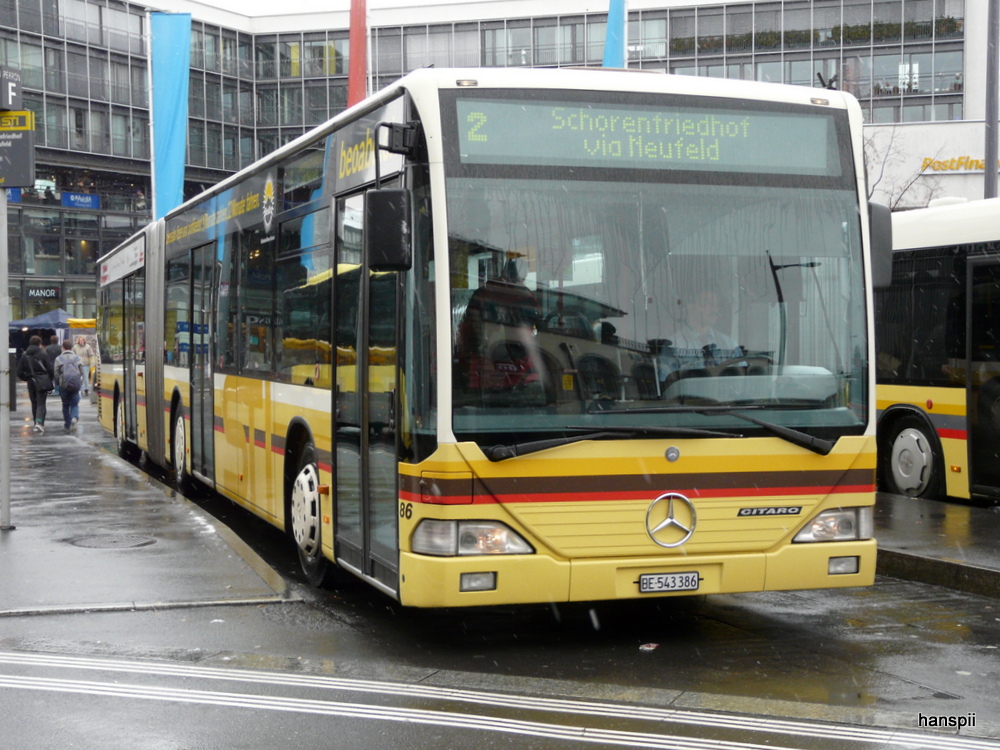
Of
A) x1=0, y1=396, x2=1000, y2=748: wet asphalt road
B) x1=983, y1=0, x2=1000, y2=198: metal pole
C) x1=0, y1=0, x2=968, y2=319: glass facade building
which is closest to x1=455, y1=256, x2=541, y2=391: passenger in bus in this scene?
x1=0, y1=396, x2=1000, y2=748: wet asphalt road

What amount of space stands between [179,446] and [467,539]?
28.7 feet

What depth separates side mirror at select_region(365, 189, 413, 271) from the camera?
6.61 meters

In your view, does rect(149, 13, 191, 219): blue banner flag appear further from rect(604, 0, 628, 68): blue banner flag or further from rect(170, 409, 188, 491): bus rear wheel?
rect(170, 409, 188, 491): bus rear wheel

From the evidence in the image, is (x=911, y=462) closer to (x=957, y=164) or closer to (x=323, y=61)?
(x=957, y=164)

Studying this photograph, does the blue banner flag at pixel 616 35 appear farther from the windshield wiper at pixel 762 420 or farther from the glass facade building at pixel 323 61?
the glass facade building at pixel 323 61

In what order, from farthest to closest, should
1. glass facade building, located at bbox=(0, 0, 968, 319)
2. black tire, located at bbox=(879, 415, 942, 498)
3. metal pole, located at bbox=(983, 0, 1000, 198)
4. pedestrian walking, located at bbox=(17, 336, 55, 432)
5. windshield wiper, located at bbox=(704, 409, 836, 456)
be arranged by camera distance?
glass facade building, located at bbox=(0, 0, 968, 319) → pedestrian walking, located at bbox=(17, 336, 55, 432) → metal pole, located at bbox=(983, 0, 1000, 198) → black tire, located at bbox=(879, 415, 942, 498) → windshield wiper, located at bbox=(704, 409, 836, 456)

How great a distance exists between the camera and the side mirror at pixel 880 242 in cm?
741

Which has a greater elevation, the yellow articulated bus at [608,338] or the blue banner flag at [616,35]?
the blue banner flag at [616,35]

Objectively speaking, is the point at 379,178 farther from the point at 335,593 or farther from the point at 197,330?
the point at 197,330

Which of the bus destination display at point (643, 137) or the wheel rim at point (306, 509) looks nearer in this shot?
the bus destination display at point (643, 137)

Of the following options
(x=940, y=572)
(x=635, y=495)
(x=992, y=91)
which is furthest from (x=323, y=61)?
(x=635, y=495)

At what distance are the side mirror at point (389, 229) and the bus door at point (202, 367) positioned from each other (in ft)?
20.2

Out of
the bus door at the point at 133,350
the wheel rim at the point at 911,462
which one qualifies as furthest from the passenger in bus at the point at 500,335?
the bus door at the point at 133,350

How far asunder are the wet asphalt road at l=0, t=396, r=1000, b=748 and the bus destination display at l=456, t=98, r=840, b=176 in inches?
105
